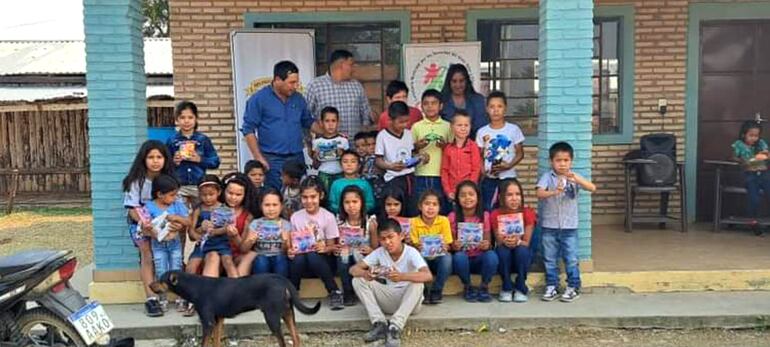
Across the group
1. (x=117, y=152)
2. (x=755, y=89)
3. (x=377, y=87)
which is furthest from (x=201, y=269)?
(x=755, y=89)

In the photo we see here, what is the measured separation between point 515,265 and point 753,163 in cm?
331

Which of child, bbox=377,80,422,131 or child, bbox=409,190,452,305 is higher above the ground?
child, bbox=377,80,422,131

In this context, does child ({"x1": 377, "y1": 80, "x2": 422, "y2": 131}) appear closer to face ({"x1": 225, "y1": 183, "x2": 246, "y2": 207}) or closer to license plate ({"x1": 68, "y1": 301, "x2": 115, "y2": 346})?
face ({"x1": 225, "y1": 183, "x2": 246, "y2": 207})

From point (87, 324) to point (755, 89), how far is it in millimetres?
7116

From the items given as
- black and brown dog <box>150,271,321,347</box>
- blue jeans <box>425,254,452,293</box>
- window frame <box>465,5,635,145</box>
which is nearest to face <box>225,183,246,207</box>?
black and brown dog <box>150,271,321,347</box>

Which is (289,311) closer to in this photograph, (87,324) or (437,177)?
(87,324)

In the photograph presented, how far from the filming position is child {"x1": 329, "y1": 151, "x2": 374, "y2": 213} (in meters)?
5.48

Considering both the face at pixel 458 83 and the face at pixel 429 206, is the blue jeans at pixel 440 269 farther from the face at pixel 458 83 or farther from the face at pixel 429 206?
the face at pixel 458 83

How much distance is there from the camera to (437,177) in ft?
18.7

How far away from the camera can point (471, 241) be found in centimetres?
522

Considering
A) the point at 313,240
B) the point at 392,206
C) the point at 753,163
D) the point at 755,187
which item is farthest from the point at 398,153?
the point at 755,187

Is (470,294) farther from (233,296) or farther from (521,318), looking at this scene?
(233,296)

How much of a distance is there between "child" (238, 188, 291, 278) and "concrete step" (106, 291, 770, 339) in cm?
35

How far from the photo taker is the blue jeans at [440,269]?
16.9 ft
